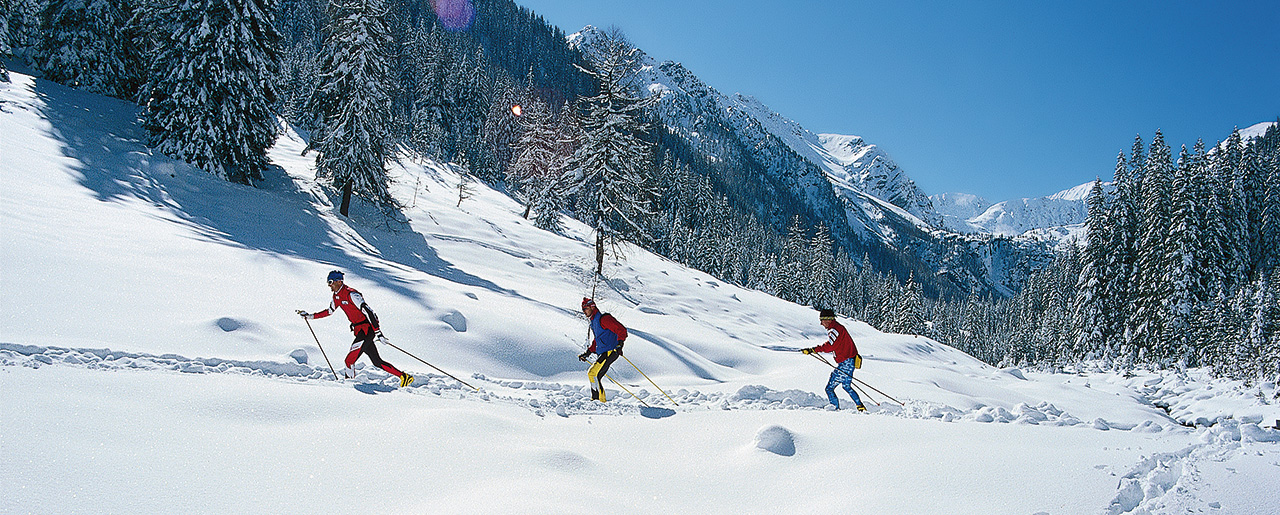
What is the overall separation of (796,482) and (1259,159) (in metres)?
46.6

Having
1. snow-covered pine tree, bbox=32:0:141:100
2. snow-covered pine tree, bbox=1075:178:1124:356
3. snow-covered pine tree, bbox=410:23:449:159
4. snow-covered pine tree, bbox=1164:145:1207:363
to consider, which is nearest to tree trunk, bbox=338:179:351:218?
snow-covered pine tree, bbox=32:0:141:100

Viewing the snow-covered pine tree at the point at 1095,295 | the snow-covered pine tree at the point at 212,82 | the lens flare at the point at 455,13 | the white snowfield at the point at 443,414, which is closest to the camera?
the white snowfield at the point at 443,414

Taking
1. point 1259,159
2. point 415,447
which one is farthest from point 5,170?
point 1259,159

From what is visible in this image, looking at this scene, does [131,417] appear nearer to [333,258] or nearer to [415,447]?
[415,447]

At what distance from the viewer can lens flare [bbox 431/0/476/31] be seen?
156050mm

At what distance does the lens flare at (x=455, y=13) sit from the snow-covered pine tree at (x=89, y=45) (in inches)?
5367

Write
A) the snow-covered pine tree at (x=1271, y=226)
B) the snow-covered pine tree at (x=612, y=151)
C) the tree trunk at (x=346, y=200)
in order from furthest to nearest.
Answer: the snow-covered pine tree at (x=1271, y=226) → the snow-covered pine tree at (x=612, y=151) → the tree trunk at (x=346, y=200)

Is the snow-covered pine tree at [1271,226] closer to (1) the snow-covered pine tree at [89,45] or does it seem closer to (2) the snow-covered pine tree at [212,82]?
(2) the snow-covered pine tree at [212,82]

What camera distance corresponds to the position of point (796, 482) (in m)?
5.28

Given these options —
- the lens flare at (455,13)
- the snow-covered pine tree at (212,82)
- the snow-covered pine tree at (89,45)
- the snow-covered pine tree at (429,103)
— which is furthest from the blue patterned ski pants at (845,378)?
the lens flare at (455,13)

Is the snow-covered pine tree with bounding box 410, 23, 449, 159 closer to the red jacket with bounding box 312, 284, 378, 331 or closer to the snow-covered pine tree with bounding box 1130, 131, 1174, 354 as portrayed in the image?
the red jacket with bounding box 312, 284, 378, 331

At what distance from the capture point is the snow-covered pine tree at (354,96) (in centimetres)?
2297

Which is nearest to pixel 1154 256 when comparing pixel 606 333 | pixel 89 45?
pixel 606 333

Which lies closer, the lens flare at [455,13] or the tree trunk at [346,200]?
the tree trunk at [346,200]
